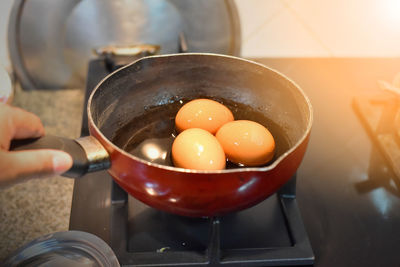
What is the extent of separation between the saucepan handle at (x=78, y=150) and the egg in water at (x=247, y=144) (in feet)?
0.67

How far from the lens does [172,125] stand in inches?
29.0

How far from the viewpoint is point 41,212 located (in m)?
0.90

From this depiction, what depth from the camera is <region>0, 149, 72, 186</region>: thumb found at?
Result: 1.51ft

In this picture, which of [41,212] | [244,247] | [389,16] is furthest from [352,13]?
[41,212]

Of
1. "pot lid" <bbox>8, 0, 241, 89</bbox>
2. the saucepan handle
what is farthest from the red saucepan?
"pot lid" <bbox>8, 0, 241, 89</bbox>

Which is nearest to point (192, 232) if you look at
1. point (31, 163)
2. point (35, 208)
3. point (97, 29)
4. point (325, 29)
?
point (31, 163)

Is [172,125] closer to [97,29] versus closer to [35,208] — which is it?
[35,208]

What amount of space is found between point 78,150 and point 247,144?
26cm

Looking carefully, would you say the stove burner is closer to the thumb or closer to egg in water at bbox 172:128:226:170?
egg in water at bbox 172:128:226:170

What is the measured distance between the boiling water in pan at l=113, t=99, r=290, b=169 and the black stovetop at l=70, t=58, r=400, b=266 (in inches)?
3.1

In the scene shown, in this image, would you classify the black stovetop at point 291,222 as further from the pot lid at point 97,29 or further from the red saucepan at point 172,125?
the pot lid at point 97,29

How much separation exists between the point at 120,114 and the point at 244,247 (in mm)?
312

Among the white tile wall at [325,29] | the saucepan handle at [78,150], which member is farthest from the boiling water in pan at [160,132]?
the white tile wall at [325,29]

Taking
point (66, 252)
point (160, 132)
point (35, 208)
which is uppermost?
point (160, 132)
